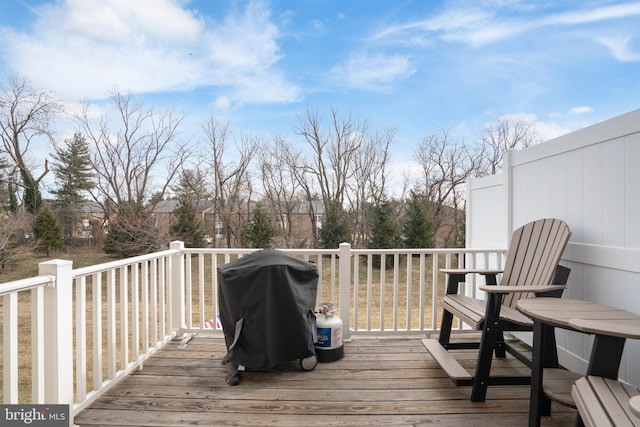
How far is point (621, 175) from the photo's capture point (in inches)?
→ 83.0

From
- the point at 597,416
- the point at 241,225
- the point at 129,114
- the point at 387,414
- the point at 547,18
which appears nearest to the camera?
the point at 597,416

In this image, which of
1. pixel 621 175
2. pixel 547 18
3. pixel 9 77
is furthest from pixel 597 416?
pixel 9 77

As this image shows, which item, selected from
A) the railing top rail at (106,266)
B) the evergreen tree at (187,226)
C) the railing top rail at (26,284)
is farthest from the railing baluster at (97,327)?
the evergreen tree at (187,226)

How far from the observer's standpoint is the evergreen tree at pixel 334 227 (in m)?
9.94

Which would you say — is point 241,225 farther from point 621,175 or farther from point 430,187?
point 621,175

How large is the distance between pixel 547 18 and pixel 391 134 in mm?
5878

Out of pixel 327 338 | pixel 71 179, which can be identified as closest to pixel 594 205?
pixel 327 338

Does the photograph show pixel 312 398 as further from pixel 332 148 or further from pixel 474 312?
pixel 332 148

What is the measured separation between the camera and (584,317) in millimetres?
1633

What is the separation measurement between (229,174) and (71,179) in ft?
16.6

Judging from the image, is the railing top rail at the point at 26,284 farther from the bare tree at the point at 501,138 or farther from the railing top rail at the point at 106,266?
the bare tree at the point at 501,138

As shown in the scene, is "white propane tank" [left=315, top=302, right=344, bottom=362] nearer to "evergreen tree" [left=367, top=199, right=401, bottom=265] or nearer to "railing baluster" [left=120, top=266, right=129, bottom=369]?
"railing baluster" [left=120, top=266, right=129, bottom=369]
